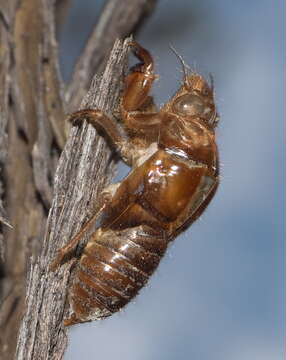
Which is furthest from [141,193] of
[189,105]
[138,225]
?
[189,105]

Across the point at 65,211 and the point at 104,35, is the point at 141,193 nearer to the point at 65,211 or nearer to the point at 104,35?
the point at 65,211

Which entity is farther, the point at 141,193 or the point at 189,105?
the point at 189,105

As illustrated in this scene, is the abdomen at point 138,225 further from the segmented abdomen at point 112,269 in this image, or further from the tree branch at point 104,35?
the tree branch at point 104,35

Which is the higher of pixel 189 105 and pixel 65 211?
pixel 189 105

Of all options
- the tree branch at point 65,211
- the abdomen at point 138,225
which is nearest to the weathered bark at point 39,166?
the tree branch at point 65,211

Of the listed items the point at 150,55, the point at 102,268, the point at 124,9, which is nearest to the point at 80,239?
the point at 102,268

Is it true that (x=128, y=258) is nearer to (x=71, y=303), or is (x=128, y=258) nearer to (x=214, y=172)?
(x=71, y=303)

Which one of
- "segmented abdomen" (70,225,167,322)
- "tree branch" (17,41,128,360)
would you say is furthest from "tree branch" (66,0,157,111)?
"segmented abdomen" (70,225,167,322)
